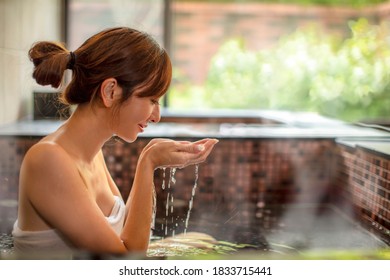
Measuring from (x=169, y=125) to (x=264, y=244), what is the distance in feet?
1.05

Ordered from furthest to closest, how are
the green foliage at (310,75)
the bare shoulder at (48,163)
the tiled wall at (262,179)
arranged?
the green foliage at (310,75) → the tiled wall at (262,179) → the bare shoulder at (48,163)

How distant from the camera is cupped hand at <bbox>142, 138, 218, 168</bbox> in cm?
88

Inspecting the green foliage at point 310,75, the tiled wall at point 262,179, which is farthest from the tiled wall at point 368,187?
the green foliage at point 310,75

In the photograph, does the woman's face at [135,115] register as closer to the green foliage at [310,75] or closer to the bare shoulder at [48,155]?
the bare shoulder at [48,155]

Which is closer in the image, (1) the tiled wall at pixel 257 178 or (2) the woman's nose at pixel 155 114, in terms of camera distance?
(2) the woman's nose at pixel 155 114

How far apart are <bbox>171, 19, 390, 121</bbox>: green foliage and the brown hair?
13.6 inches

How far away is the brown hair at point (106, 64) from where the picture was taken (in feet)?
2.66

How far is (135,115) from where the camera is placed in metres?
0.87

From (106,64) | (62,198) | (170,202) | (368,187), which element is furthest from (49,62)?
(368,187)

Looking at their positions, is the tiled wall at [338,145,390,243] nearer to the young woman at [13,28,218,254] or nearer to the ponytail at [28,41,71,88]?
the young woman at [13,28,218,254]

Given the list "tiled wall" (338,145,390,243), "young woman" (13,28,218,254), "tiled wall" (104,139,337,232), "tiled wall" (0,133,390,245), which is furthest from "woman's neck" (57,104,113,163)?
"tiled wall" (338,145,390,243)

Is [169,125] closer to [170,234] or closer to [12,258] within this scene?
[170,234]

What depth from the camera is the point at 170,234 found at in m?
1.07

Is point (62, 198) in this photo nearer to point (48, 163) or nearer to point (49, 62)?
point (48, 163)
